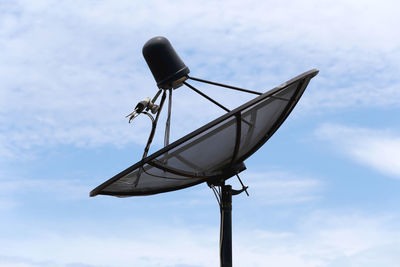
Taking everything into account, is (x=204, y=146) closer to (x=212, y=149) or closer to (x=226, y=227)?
(x=212, y=149)

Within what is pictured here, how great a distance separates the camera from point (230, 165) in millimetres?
13492

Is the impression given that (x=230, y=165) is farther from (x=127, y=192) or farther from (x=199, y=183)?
(x=127, y=192)

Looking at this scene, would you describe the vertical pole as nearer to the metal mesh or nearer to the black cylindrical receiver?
the metal mesh

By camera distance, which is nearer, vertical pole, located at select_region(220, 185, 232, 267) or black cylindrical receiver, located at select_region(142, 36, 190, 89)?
black cylindrical receiver, located at select_region(142, 36, 190, 89)

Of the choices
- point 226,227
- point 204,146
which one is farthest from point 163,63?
point 226,227

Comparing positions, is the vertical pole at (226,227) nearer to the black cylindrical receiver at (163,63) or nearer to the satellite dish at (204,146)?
the satellite dish at (204,146)

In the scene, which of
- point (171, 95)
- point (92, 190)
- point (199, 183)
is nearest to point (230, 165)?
point (199, 183)

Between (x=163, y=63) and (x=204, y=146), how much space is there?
1885 millimetres

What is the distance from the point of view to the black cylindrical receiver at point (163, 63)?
1307 centimetres

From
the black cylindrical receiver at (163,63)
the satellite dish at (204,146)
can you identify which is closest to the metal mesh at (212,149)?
the satellite dish at (204,146)

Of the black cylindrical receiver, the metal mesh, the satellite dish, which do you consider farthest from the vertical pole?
the black cylindrical receiver

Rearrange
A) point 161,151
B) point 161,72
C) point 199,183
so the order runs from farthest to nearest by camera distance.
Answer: point 199,183 < point 161,72 < point 161,151

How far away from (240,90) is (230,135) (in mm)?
1394

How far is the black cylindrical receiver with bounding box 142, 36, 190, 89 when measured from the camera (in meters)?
13.1
